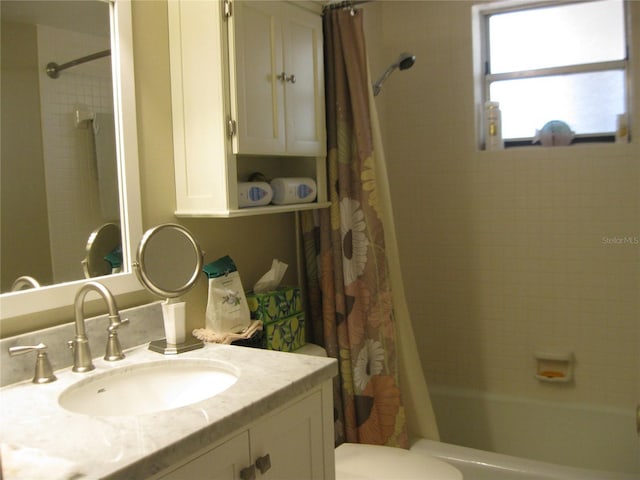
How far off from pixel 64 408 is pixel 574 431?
2.12 meters

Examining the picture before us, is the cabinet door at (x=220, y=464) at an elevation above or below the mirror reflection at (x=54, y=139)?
below

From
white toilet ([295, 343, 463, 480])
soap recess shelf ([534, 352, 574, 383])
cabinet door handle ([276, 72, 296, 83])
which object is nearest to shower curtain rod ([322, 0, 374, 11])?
cabinet door handle ([276, 72, 296, 83])

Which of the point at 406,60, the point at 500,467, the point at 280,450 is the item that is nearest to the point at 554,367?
the point at 500,467

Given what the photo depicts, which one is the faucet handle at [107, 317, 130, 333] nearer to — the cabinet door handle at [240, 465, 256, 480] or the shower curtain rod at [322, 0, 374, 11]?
the cabinet door handle at [240, 465, 256, 480]

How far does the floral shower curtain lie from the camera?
2.02 m

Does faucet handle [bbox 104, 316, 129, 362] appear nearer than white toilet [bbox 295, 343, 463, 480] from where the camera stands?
Yes

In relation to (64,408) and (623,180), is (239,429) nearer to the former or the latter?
(64,408)

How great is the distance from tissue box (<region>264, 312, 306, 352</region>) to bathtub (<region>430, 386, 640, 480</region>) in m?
0.98

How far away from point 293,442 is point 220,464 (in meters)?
0.23

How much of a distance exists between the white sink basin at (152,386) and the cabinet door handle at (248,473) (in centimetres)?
25

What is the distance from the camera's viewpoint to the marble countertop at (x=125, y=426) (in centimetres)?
90

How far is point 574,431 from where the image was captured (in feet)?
8.32

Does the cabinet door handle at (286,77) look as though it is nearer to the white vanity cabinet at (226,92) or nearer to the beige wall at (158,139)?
the white vanity cabinet at (226,92)

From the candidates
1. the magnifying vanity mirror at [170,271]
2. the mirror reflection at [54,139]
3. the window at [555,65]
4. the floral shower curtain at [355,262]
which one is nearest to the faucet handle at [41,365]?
the mirror reflection at [54,139]
